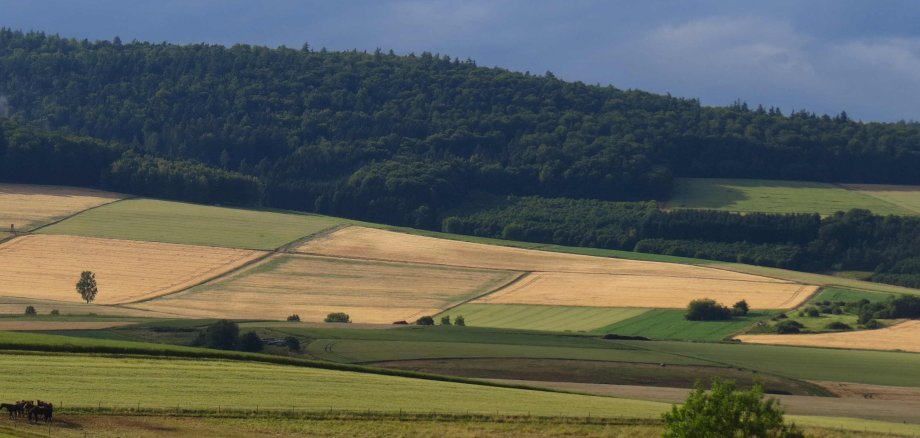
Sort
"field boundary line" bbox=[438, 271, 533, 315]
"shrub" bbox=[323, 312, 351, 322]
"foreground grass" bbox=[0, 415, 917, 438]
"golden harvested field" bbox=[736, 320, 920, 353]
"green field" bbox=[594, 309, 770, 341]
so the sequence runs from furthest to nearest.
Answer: "field boundary line" bbox=[438, 271, 533, 315] → "shrub" bbox=[323, 312, 351, 322] → "green field" bbox=[594, 309, 770, 341] → "golden harvested field" bbox=[736, 320, 920, 353] → "foreground grass" bbox=[0, 415, 917, 438]

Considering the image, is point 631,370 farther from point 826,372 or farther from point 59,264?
point 59,264

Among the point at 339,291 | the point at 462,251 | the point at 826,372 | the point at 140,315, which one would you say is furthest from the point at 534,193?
the point at 826,372

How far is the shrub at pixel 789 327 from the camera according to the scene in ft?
332

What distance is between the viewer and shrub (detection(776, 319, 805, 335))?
10125 centimetres

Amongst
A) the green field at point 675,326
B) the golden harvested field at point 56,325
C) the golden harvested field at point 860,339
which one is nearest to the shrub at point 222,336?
the golden harvested field at point 56,325

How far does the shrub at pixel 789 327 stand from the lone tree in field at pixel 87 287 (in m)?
47.2

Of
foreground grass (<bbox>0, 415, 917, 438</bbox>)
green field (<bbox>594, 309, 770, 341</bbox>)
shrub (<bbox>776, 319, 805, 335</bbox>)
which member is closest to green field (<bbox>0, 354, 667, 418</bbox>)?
foreground grass (<bbox>0, 415, 917, 438</bbox>)

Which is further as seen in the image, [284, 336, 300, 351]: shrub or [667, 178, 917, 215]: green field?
[667, 178, 917, 215]: green field

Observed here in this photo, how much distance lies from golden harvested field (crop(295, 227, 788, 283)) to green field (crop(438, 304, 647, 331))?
16884 mm

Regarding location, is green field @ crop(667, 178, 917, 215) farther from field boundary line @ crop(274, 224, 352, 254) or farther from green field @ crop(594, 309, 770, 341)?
green field @ crop(594, 309, 770, 341)

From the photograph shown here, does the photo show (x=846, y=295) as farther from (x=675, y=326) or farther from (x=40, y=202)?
(x=40, y=202)

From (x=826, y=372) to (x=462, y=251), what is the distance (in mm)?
61694

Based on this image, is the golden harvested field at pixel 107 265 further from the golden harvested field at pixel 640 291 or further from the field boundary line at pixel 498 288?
the golden harvested field at pixel 640 291

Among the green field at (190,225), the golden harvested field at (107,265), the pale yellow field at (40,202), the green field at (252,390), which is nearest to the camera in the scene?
the green field at (252,390)
